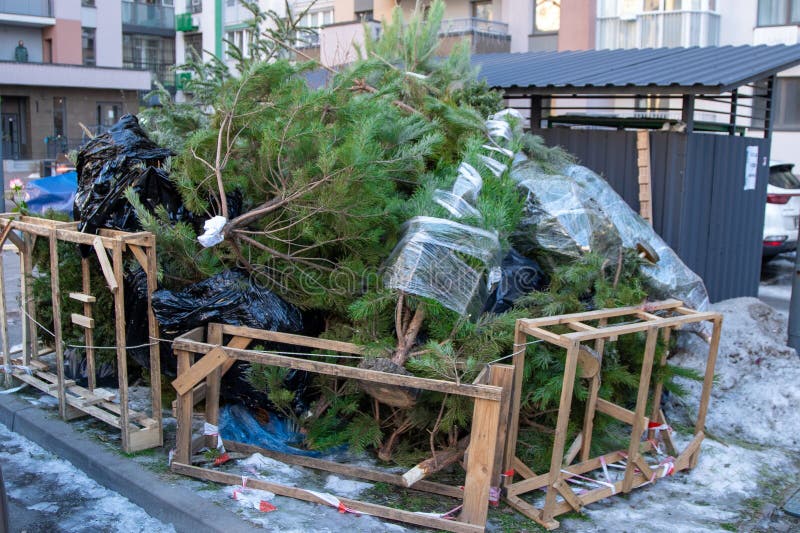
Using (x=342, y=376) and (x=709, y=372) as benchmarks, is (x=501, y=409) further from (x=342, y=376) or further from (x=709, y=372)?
(x=709, y=372)

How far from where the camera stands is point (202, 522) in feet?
12.7

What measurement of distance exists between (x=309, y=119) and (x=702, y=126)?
15.6ft

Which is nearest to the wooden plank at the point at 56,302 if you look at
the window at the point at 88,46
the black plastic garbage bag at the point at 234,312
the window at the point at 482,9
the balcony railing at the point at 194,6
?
the black plastic garbage bag at the point at 234,312

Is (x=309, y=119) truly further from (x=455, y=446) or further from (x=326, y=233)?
(x=455, y=446)

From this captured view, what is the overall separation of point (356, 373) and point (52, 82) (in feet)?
105

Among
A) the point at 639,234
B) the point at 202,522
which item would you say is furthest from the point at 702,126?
the point at 202,522

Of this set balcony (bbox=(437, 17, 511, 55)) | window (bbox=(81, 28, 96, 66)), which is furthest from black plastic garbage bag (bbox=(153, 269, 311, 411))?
window (bbox=(81, 28, 96, 66))

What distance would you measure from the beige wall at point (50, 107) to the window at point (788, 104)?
24.0 meters

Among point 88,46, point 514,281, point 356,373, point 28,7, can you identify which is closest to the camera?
point 356,373

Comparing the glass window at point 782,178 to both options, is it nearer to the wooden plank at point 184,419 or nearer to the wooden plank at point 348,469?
the wooden plank at point 348,469

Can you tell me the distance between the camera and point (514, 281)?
16.9 feet

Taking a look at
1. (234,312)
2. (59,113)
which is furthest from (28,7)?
(234,312)

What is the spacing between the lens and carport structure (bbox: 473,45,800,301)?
22.1 feet

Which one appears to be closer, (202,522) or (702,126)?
(202,522)
